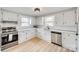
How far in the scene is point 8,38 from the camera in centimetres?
168

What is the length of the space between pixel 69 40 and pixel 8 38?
5.23 feet

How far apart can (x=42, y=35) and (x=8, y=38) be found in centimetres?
118

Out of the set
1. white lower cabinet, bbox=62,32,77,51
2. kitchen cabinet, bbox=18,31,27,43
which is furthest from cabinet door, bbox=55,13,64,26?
kitchen cabinet, bbox=18,31,27,43

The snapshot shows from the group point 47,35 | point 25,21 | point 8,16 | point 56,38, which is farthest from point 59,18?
point 8,16

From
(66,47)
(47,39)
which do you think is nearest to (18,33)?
(47,39)

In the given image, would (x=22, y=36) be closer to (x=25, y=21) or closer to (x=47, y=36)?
(x=25, y=21)

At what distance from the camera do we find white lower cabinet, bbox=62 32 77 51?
1456 mm

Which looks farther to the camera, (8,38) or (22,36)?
(22,36)

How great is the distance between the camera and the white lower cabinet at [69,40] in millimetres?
1456

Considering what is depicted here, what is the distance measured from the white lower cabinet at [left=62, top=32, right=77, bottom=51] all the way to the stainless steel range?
142 centimetres

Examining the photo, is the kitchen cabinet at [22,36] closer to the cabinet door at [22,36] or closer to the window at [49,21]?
the cabinet door at [22,36]

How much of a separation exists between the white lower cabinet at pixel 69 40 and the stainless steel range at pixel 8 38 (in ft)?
4.67

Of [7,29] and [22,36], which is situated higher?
[7,29]
